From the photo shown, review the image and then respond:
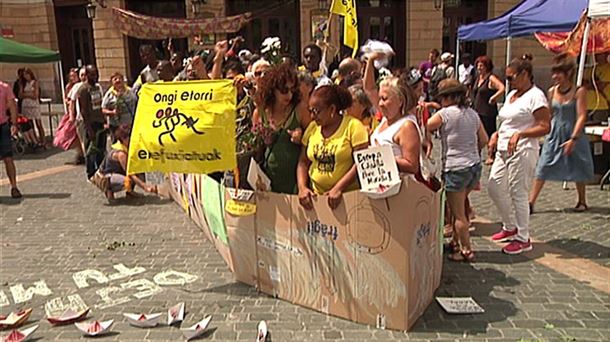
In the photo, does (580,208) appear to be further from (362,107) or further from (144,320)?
(144,320)

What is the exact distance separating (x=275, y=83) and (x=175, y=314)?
189 centimetres

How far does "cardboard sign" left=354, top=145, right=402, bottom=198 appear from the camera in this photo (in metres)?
3.65

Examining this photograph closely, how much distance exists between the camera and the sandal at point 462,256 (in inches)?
209

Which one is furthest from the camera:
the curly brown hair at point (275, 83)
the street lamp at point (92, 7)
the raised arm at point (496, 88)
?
the street lamp at point (92, 7)

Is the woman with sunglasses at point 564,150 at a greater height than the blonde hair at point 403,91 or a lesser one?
lesser

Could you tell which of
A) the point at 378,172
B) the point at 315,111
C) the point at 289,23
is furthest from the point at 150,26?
the point at 378,172

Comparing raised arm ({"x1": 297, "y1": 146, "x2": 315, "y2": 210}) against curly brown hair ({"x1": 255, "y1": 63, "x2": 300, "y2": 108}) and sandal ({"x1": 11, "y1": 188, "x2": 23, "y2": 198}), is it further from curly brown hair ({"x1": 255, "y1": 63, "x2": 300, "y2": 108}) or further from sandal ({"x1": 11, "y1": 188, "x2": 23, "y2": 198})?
sandal ({"x1": 11, "y1": 188, "x2": 23, "y2": 198})

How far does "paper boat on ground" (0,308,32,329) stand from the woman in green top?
2.07 metres

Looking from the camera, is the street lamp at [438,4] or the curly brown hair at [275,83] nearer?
the curly brown hair at [275,83]

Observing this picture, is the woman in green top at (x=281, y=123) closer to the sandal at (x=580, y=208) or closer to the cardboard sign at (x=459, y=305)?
the cardboard sign at (x=459, y=305)

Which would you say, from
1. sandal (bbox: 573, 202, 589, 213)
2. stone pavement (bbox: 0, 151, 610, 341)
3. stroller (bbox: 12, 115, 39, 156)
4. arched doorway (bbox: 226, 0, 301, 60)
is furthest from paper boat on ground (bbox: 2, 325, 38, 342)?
arched doorway (bbox: 226, 0, 301, 60)

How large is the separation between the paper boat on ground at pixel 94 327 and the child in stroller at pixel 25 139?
10073mm

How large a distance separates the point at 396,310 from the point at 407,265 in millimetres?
370

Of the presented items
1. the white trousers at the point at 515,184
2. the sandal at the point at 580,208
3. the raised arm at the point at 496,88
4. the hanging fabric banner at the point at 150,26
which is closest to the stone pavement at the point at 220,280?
Result: the sandal at the point at 580,208
